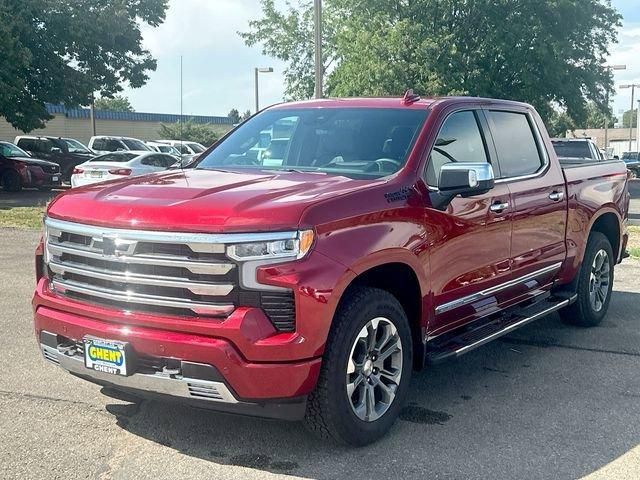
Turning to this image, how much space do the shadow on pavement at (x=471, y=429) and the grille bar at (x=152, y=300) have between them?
2.80ft

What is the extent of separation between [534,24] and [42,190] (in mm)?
17695

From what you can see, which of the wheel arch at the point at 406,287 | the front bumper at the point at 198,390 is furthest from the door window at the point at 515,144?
the front bumper at the point at 198,390

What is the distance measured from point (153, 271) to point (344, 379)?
1.10 m

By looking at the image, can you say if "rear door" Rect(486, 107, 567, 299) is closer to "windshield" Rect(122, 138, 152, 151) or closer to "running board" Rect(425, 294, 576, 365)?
"running board" Rect(425, 294, 576, 365)

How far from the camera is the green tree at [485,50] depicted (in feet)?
87.7

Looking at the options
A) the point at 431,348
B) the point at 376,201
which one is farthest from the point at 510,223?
the point at 376,201

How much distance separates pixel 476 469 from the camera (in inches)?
154

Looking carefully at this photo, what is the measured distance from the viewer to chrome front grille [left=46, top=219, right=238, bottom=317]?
146 inches

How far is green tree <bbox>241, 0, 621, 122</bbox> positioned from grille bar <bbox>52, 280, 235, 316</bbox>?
2285 centimetres

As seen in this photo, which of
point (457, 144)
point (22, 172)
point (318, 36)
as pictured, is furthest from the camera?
point (22, 172)

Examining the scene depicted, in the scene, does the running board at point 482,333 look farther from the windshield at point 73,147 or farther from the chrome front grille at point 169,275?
the windshield at point 73,147

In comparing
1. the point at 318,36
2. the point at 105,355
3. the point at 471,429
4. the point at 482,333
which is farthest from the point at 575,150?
the point at 105,355

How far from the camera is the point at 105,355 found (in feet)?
12.8

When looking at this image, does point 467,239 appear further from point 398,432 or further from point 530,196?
point 398,432
